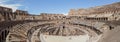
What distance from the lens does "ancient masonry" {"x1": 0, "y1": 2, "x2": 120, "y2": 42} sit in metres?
31.3

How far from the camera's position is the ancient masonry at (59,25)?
3127 cm

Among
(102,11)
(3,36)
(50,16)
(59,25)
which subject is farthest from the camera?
(50,16)

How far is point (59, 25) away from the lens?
48.0m

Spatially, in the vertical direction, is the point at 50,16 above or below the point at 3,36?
below

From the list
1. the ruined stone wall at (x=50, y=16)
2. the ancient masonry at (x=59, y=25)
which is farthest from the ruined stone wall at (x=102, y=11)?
the ruined stone wall at (x=50, y=16)

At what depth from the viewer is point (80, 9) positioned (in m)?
90.3

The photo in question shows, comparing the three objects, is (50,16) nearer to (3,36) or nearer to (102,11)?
(102,11)

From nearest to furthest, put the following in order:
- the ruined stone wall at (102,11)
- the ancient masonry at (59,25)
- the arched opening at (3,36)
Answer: the arched opening at (3,36)
the ancient masonry at (59,25)
the ruined stone wall at (102,11)

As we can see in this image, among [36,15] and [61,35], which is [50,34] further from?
[36,15]

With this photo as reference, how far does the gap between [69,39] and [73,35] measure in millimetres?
2368

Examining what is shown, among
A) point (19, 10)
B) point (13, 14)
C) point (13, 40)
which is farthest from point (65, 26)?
point (19, 10)

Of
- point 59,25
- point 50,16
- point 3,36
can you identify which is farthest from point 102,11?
point 3,36

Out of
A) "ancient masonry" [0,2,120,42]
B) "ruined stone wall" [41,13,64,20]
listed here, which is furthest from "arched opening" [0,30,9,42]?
"ruined stone wall" [41,13,64,20]

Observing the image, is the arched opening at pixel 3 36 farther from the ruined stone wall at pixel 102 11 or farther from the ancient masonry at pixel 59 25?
the ruined stone wall at pixel 102 11
